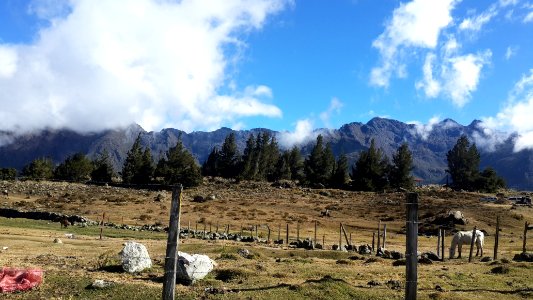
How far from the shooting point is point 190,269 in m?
20.3

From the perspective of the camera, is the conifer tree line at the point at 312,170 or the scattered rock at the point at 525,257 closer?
the scattered rock at the point at 525,257

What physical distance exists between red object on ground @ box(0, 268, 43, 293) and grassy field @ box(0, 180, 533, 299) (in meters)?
0.35

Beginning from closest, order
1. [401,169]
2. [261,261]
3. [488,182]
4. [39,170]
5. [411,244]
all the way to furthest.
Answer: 1. [411,244]
2. [261,261]
3. [401,169]
4. [488,182]
5. [39,170]

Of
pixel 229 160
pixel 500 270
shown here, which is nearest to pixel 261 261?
pixel 500 270

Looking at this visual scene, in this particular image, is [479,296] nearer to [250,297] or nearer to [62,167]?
[250,297]

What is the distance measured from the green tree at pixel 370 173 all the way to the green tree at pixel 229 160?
41.1 meters

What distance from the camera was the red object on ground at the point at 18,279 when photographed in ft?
58.0

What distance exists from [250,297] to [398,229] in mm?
49296

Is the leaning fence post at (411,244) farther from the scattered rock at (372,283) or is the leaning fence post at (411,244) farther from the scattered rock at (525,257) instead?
the scattered rock at (525,257)

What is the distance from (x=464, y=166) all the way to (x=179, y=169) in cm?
7307

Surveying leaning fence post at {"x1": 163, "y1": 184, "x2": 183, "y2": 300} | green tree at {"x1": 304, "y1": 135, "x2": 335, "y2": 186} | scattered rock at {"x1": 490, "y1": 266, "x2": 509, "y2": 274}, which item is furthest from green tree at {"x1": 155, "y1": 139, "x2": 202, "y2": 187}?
leaning fence post at {"x1": 163, "y1": 184, "x2": 183, "y2": 300}

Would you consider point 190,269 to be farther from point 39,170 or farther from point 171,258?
point 39,170

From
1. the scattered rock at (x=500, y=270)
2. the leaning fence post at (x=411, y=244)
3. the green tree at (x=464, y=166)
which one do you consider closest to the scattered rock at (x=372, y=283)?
the scattered rock at (x=500, y=270)

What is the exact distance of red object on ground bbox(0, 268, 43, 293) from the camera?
1769 centimetres
